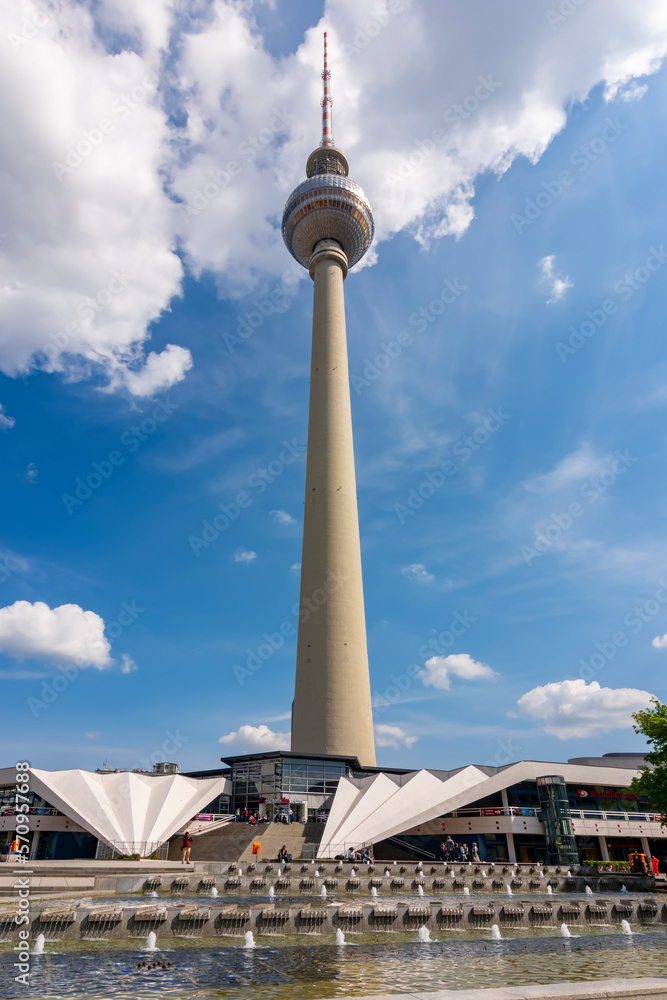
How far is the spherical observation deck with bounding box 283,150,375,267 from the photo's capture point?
272ft

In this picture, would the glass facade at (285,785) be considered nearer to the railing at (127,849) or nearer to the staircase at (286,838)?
the staircase at (286,838)

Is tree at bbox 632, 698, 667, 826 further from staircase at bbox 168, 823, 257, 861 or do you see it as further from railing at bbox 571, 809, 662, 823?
staircase at bbox 168, 823, 257, 861

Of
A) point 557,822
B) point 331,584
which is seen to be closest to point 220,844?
point 557,822

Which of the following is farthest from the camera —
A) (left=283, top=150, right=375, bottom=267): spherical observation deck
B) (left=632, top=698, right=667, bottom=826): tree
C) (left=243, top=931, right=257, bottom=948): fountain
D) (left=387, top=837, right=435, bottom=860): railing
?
(left=283, top=150, right=375, bottom=267): spherical observation deck

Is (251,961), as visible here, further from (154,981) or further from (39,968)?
(39,968)

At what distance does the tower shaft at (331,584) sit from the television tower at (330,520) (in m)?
0.10

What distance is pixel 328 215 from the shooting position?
83062 mm

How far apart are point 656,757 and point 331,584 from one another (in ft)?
111

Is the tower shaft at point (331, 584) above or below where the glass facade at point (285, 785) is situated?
above

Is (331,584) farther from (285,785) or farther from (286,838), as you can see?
(286,838)

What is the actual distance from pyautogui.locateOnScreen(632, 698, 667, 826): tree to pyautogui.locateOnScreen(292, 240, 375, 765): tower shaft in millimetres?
27850

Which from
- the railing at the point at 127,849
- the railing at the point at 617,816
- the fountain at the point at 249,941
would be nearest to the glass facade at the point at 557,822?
the railing at the point at 617,816

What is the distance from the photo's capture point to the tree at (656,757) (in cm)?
3259

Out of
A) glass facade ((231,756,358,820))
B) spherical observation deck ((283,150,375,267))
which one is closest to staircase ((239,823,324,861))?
glass facade ((231,756,358,820))
